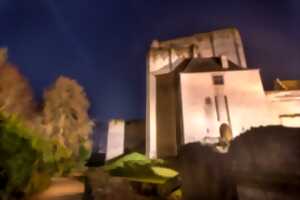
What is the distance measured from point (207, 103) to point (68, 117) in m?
13.3

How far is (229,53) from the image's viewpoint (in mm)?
20328

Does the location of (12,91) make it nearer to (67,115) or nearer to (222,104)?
(67,115)

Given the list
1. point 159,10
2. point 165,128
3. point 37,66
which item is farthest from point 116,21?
point 165,128

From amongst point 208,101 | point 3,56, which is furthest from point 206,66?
point 3,56

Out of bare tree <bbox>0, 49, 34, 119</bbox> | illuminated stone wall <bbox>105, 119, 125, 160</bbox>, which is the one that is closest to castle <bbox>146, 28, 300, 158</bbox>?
illuminated stone wall <bbox>105, 119, 125, 160</bbox>

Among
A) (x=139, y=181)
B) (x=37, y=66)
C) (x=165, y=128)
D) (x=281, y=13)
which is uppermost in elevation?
(x=281, y=13)

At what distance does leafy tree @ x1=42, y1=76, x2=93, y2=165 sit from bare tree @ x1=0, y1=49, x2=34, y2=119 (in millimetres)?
1756

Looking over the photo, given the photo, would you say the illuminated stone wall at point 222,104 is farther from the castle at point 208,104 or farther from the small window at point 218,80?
the small window at point 218,80

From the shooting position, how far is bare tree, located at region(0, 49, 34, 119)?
47.4ft

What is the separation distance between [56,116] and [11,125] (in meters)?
12.0

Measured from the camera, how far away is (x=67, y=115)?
17.8 m

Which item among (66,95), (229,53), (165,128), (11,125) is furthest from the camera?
(229,53)

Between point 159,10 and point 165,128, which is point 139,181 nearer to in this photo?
point 165,128

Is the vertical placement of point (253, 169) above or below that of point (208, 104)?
below
